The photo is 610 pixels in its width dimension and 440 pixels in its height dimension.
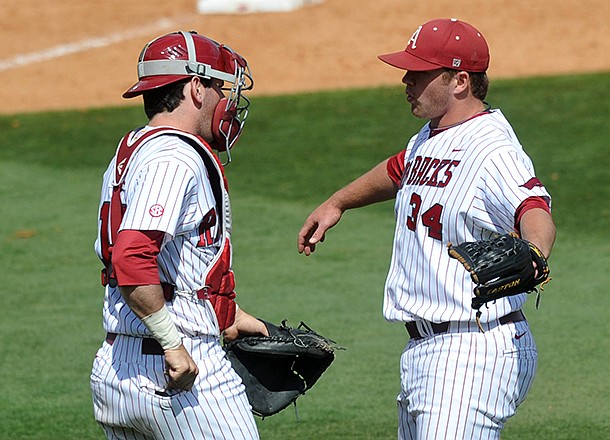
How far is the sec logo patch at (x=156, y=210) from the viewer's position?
10.5 feet

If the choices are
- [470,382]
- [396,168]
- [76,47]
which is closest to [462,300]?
[470,382]

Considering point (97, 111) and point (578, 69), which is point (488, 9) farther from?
point (97, 111)

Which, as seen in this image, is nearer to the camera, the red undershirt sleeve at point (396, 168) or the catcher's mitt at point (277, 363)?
the catcher's mitt at point (277, 363)

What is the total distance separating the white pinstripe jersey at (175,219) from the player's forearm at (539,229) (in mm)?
903

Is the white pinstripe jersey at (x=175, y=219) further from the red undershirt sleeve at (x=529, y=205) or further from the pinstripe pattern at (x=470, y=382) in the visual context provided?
the red undershirt sleeve at (x=529, y=205)

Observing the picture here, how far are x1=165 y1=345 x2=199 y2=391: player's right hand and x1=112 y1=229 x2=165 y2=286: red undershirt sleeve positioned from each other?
0.21 m

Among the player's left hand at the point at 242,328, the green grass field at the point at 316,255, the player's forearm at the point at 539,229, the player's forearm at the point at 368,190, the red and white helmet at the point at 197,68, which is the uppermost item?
the red and white helmet at the point at 197,68

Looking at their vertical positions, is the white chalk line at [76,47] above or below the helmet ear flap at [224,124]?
below

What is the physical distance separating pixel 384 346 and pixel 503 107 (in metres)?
6.46

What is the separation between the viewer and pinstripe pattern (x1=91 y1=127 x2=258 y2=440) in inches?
130

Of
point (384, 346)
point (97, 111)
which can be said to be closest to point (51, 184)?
point (97, 111)

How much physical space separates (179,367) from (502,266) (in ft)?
3.08

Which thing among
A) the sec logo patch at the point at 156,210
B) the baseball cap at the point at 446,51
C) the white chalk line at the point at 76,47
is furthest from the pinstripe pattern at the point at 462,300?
the white chalk line at the point at 76,47

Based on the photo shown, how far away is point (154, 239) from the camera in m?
3.22
